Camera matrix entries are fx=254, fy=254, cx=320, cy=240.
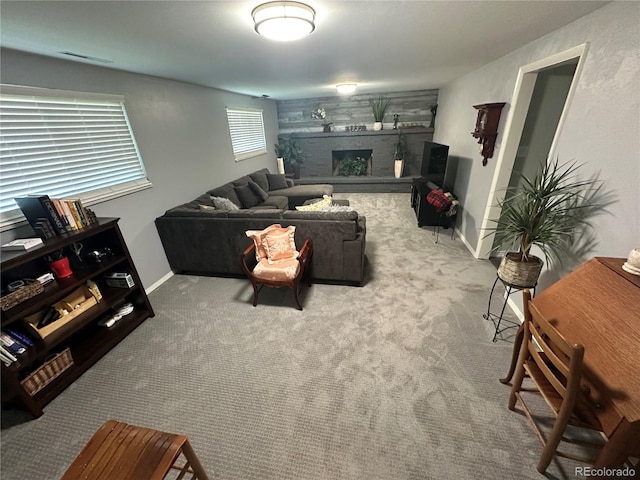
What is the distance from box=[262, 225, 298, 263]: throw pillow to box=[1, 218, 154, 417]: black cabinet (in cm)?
126

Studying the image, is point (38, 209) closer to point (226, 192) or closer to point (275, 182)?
point (226, 192)

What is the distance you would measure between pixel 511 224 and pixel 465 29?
1.51 m

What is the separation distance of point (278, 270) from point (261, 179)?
137 inches

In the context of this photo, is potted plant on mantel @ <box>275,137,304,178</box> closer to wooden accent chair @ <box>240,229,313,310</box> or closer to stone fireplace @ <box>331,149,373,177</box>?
stone fireplace @ <box>331,149,373,177</box>

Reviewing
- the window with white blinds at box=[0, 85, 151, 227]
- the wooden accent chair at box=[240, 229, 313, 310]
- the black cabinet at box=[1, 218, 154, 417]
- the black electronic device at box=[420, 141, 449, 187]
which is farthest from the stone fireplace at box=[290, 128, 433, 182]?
the black cabinet at box=[1, 218, 154, 417]

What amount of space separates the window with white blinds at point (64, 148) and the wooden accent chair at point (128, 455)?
6.01ft

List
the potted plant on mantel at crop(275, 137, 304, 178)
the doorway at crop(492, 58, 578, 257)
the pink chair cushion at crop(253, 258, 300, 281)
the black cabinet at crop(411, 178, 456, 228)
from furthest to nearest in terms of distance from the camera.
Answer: the potted plant on mantel at crop(275, 137, 304, 178) < the black cabinet at crop(411, 178, 456, 228) < the doorway at crop(492, 58, 578, 257) < the pink chair cushion at crop(253, 258, 300, 281)

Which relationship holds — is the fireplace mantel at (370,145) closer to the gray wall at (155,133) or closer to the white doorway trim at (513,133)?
the gray wall at (155,133)

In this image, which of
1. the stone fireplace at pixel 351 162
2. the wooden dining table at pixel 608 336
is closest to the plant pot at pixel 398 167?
the stone fireplace at pixel 351 162

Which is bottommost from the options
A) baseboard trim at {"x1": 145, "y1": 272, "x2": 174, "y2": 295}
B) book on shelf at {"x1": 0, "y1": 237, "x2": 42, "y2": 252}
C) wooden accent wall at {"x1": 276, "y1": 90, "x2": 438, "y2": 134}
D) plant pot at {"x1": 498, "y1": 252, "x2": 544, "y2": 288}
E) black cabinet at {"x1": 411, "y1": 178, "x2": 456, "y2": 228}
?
baseboard trim at {"x1": 145, "y1": 272, "x2": 174, "y2": 295}

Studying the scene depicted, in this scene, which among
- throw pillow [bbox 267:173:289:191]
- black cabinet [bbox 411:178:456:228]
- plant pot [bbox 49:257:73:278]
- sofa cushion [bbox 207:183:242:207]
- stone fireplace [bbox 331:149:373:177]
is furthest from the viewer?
stone fireplace [bbox 331:149:373:177]

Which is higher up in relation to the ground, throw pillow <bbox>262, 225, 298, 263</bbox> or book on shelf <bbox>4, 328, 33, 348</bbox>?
A: throw pillow <bbox>262, 225, 298, 263</bbox>

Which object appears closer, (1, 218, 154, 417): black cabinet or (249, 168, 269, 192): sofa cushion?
(1, 218, 154, 417): black cabinet

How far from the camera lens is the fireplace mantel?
644 cm
